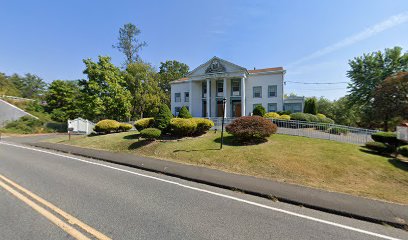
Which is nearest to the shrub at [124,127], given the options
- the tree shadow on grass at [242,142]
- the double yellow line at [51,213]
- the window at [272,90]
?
the tree shadow on grass at [242,142]

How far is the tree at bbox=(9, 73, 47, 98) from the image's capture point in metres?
67.5

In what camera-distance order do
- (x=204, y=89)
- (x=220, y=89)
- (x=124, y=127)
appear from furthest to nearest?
(x=204, y=89) < (x=220, y=89) < (x=124, y=127)

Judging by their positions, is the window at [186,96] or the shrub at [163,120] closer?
the shrub at [163,120]

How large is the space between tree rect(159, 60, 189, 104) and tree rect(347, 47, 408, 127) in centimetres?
3478

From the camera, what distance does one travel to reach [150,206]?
455 cm

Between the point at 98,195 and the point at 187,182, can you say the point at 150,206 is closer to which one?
the point at 98,195

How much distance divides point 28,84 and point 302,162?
313 feet

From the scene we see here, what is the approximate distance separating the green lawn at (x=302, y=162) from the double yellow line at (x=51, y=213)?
235 inches

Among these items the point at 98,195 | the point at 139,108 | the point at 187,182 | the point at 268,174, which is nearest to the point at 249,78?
the point at 139,108

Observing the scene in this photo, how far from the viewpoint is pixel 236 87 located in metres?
28.5

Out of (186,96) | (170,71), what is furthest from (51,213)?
(170,71)

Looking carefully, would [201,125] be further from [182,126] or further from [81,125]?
[81,125]

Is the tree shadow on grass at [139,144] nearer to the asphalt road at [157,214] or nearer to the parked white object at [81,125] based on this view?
the asphalt road at [157,214]

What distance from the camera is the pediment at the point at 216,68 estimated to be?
26491 millimetres
